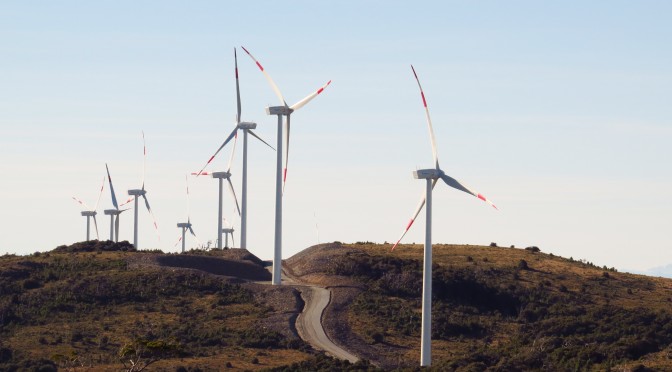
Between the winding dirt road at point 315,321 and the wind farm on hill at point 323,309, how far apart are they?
245 millimetres

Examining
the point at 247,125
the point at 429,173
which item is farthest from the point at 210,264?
the point at 429,173

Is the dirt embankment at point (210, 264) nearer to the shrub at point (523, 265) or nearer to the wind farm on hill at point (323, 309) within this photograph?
the wind farm on hill at point (323, 309)

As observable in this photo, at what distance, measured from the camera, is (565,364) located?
12175 cm

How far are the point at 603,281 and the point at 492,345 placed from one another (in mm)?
36553

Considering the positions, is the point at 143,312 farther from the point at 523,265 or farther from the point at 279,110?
the point at 523,265

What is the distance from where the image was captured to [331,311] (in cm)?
15750

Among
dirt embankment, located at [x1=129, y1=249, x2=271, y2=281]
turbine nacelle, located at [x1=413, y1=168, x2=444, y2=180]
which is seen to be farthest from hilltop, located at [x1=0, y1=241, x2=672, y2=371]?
turbine nacelle, located at [x1=413, y1=168, x2=444, y2=180]

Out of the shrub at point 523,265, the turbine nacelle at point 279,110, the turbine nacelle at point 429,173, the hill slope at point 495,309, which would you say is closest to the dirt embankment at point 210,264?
the hill slope at point 495,309

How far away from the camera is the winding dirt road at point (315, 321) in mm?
141750

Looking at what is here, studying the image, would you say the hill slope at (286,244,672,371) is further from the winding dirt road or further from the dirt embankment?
the dirt embankment

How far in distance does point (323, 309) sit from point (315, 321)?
477 centimetres

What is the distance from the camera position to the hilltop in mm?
133000

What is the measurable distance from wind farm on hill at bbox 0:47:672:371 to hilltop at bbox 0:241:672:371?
0.82 ft

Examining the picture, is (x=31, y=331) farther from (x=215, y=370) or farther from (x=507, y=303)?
(x=507, y=303)
